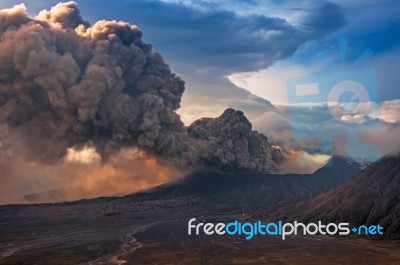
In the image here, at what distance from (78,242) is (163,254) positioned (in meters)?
46.3

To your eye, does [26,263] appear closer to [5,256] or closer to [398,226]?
[5,256]

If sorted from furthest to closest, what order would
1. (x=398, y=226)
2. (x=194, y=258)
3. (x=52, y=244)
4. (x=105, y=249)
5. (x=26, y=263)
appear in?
(x=398, y=226)
(x=52, y=244)
(x=105, y=249)
(x=194, y=258)
(x=26, y=263)

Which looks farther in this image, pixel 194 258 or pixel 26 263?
pixel 194 258

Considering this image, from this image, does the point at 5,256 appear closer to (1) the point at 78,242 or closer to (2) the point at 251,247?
(1) the point at 78,242

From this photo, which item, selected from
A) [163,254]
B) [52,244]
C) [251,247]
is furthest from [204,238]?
[52,244]

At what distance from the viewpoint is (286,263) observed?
421 ft

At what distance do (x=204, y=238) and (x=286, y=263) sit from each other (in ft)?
214

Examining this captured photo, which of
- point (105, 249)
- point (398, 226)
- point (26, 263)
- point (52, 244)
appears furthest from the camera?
point (398, 226)

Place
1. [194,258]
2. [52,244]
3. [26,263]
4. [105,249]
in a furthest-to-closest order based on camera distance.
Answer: [52,244] → [105,249] → [194,258] → [26,263]

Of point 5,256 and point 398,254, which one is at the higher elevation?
point 5,256

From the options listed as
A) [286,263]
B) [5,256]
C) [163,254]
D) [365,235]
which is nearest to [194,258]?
[163,254]

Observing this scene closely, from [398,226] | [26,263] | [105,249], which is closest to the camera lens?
[26,263]

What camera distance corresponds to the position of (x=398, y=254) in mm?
142500

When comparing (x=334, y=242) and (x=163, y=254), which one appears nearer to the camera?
(x=163, y=254)
